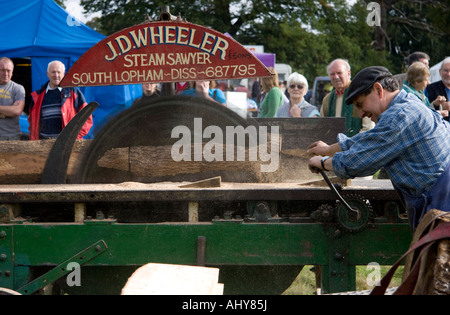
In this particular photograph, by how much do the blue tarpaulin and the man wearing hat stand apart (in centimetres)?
660

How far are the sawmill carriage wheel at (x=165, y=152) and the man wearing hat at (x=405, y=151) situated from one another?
1.05 m

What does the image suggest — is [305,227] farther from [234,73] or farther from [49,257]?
[49,257]

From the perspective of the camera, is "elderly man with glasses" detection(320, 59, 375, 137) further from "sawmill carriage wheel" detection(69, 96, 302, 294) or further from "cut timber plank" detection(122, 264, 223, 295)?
"cut timber plank" detection(122, 264, 223, 295)

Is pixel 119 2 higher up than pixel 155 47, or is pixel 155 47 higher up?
pixel 119 2

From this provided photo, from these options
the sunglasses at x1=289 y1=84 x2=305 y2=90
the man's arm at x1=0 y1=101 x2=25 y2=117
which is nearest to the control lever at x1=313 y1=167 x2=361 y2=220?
the sunglasses at x1=289 y1=84 x2=305 y2=90

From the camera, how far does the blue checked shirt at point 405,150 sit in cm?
346

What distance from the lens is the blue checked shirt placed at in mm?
3457

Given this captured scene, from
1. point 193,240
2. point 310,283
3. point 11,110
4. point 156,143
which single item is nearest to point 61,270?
point 193,240

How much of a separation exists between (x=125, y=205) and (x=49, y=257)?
1.87 feet

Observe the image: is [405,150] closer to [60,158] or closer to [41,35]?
[60,158]

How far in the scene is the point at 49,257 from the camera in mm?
3998

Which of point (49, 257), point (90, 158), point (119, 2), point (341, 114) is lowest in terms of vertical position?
point (49, 257)

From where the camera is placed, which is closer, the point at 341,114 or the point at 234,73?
the point at 234,73

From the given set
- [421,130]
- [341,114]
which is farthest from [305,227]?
[341,114]
